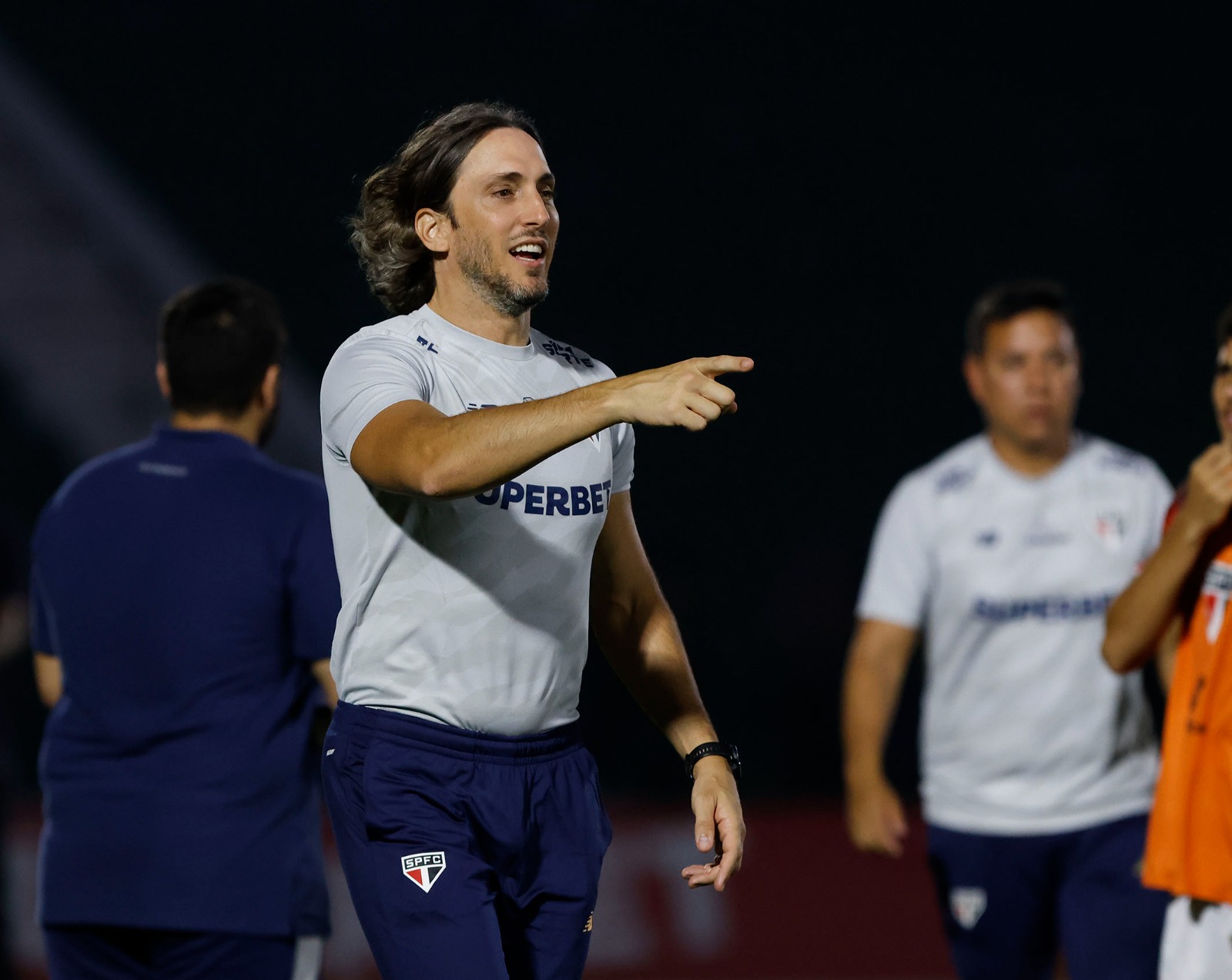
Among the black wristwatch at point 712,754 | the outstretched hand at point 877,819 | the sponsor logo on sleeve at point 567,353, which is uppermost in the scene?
the sponsor logo on sleeve at point 567,353

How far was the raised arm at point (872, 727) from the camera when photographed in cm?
445

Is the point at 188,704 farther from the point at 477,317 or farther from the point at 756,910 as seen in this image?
the point at 756,910

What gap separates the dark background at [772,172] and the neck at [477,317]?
7661 mm

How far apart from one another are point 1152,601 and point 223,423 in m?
2.03

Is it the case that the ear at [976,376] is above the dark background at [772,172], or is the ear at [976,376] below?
below

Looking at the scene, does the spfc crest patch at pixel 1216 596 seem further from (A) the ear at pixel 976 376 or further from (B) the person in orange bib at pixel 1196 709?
(A) the ear at pixel 976 376

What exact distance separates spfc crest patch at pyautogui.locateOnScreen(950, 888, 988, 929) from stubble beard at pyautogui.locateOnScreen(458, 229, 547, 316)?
96.1 inches

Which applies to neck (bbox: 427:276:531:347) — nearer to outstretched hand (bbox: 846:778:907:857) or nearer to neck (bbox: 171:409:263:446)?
neck (bbox: 171:409:263:446)

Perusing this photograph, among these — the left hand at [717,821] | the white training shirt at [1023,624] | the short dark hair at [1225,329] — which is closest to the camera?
the left hand at [717,821]

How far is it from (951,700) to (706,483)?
593cm

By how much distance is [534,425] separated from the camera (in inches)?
83.0

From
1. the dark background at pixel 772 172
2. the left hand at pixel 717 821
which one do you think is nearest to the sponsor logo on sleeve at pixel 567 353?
the left hand at pixel 717 821

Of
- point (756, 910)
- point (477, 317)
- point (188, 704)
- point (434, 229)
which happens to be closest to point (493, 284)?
point (477, 317)

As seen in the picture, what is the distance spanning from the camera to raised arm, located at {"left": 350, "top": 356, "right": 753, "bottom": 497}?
2070 mm
